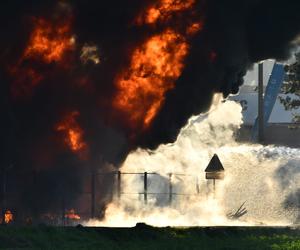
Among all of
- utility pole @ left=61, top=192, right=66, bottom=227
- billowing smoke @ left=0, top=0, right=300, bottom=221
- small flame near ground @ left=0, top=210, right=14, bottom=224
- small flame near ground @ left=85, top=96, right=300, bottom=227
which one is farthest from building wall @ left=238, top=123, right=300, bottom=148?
small flame near ground @ left=0, top=210, right=14, bottom=224

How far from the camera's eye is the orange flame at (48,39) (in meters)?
46.8

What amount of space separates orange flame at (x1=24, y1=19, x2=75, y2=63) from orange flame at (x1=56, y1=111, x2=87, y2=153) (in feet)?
9.04

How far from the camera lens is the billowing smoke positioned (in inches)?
1829

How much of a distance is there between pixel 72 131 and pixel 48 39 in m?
3.98

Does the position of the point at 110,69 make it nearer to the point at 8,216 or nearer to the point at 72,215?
the point at 72,215

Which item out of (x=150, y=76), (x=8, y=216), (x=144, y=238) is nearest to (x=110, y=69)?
(x=150, y=76)

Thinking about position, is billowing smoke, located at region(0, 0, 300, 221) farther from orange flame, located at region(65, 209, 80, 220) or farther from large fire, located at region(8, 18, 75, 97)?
orange flame, located at region(65, 209, 80, 220)

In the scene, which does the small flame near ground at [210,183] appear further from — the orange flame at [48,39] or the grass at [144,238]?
the grass at [144,238]

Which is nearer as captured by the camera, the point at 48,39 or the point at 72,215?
the point at 48,39

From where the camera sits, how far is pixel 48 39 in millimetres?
46875

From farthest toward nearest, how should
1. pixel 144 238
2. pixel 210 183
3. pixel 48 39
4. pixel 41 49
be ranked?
1. pixel 210 183
2. pixel 41 49
3. pixel 48 39
4. pixel 144 238

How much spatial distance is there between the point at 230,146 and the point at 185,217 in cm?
2671

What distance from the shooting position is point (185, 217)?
5084 cm

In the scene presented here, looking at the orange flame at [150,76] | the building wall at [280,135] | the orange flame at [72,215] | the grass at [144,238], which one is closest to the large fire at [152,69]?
the orange flame at [150,76]
